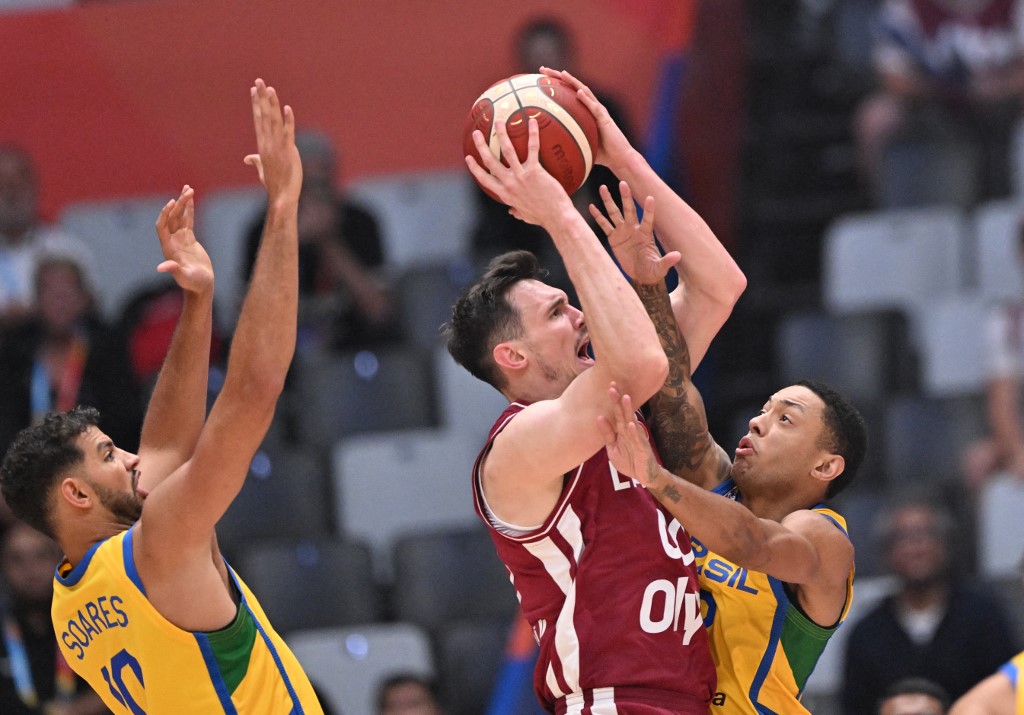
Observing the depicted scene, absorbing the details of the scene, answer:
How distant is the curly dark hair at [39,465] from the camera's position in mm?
4855

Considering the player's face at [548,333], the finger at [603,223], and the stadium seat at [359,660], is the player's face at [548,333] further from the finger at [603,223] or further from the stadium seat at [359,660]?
the stadium seat at [359,660]

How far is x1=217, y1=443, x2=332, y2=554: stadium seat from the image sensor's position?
8.91 metres

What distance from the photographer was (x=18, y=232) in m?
9.75

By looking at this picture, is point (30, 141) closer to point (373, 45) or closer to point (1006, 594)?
point (373, 45)

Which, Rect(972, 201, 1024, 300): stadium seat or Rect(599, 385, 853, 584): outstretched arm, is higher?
Rect(599, 385, 853, 584): outstretched arm

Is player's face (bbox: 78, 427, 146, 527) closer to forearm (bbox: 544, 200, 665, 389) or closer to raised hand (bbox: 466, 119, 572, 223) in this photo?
raised hand (bbox: 466, 119, 572, 223)

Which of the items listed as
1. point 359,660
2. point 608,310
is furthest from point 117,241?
point 608,310

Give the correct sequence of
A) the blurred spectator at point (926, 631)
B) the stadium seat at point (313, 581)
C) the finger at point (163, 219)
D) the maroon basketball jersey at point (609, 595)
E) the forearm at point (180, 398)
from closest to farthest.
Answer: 1. the maroon basketball jersey at point (609, 595)
2. the finger at point (163, 219)
3. the forearm at point (180, 398)
4. the blurred spectator at point (926, 631)
5. the stadium seat at point (313, 581)

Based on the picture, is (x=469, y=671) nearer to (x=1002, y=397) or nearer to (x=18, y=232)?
(x=1002, y=397)

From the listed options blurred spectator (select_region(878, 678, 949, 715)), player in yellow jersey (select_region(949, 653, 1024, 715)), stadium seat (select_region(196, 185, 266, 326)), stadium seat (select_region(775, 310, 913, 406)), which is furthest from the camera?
stadium seat (select_region(196, 185, 266, 326))

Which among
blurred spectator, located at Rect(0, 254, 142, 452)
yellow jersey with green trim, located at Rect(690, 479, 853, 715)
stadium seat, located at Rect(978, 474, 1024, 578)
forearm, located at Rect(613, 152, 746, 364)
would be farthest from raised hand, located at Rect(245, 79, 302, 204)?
stadium seat, located at Rect(978, 474, 1024, 578)

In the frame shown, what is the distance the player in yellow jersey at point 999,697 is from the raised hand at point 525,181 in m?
2.57

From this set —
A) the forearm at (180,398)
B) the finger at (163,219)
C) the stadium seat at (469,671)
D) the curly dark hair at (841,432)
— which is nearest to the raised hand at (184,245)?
the finger at (163,219)

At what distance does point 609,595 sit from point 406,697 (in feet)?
9.35
